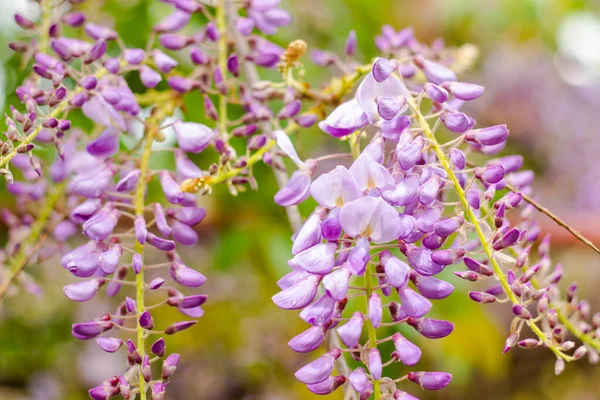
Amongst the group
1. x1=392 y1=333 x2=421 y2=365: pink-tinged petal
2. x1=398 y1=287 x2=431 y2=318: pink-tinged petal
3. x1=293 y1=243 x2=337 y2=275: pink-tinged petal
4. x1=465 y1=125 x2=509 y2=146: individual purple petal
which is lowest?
x1=392 y1=333 x2=421 y2=365: pink-tinged petal

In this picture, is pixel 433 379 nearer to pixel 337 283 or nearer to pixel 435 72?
pixel 337 283

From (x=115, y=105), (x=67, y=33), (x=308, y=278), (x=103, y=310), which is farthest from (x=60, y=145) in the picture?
(x=103, y=310)

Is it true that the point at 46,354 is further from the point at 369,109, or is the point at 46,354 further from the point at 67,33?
the point at 369,109

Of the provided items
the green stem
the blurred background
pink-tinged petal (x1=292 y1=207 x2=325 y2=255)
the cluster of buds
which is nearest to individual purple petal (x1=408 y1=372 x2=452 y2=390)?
the cluster of buds

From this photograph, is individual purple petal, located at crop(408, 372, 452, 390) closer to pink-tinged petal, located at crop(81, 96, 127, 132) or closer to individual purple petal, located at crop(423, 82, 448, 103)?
individual purple petal, located at crop(423, 82, 448, 103)

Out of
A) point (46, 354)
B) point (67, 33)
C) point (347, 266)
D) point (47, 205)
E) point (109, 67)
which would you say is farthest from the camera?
point (46, 354)

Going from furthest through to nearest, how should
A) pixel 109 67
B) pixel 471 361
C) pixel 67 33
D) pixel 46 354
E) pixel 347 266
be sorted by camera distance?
pixel 46 354
pixel 471 361
pixel 67 33
pixel 109 67
pixel 347 266
